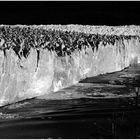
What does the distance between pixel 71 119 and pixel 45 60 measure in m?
1.24

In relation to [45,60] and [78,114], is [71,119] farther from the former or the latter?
[45,60]

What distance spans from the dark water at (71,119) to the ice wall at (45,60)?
0.27 m

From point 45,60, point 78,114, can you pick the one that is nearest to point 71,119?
point 78,114

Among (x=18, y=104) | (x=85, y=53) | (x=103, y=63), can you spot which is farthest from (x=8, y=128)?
(x=103, y=63)

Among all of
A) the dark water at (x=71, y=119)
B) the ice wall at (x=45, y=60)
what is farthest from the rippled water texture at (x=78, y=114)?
the ice wall at (x=45, y=60)

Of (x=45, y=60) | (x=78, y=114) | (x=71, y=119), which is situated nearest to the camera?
(x=71, y=119)

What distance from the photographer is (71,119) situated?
4047mm

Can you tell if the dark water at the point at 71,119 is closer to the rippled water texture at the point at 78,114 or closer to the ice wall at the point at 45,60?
the rippled water texture at the point at 78,114

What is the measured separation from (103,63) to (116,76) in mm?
375

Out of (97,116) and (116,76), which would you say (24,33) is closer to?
(97,116)

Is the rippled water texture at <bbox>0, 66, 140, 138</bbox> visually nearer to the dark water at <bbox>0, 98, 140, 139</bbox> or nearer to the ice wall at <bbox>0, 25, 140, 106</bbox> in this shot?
the dark water at <bbox>0, 98, 140, 139</bbox>

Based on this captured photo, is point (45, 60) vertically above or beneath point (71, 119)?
above

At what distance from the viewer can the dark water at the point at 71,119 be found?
11.7 feet

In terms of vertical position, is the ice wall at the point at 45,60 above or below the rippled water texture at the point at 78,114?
above
